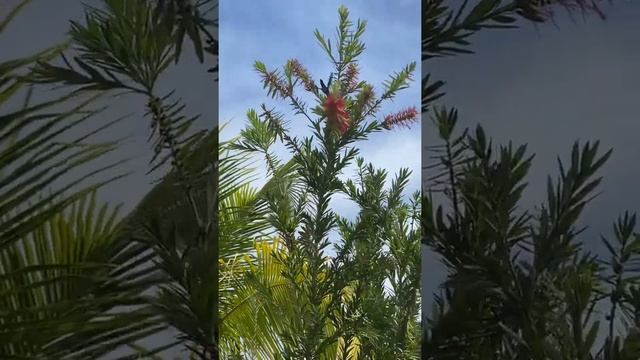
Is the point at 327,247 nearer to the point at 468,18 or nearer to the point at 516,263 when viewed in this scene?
the point at 516,263

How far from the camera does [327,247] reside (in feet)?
5.97

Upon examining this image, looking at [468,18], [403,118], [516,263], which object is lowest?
[516,263]

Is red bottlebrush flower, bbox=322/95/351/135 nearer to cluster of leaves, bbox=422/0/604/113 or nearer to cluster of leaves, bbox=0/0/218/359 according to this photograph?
cluster of leaves, bbox=422/0/604/113

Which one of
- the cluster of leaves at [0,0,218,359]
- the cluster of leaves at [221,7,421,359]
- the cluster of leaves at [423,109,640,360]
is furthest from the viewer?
the cluster of leaves at [221,7,421,359]

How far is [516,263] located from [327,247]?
1.42ft

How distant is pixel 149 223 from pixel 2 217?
237 mm

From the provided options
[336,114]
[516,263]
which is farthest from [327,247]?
[516,263]

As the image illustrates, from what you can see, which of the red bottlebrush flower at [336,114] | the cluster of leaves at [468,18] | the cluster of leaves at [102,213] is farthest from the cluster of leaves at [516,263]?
the cluster of leaves at [102,213]

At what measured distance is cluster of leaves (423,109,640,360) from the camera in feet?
5.06

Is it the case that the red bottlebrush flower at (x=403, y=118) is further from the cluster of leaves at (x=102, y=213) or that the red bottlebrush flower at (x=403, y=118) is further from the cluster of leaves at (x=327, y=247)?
the cluster of leaves at (x=102, y=213)

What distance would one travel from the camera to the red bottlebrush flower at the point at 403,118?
177cm

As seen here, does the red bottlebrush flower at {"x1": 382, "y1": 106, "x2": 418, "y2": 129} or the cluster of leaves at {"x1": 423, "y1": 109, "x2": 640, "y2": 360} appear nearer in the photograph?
the cluster of leaves at {"x1": 423, "y1": 109, "x2": 640, "y2": 360}

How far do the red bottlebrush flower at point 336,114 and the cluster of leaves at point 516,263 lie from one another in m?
0.28

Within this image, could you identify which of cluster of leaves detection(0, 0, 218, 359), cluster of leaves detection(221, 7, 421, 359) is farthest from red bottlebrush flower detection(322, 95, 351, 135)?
cluster of leaves detection(0, 0, 218, 359)
